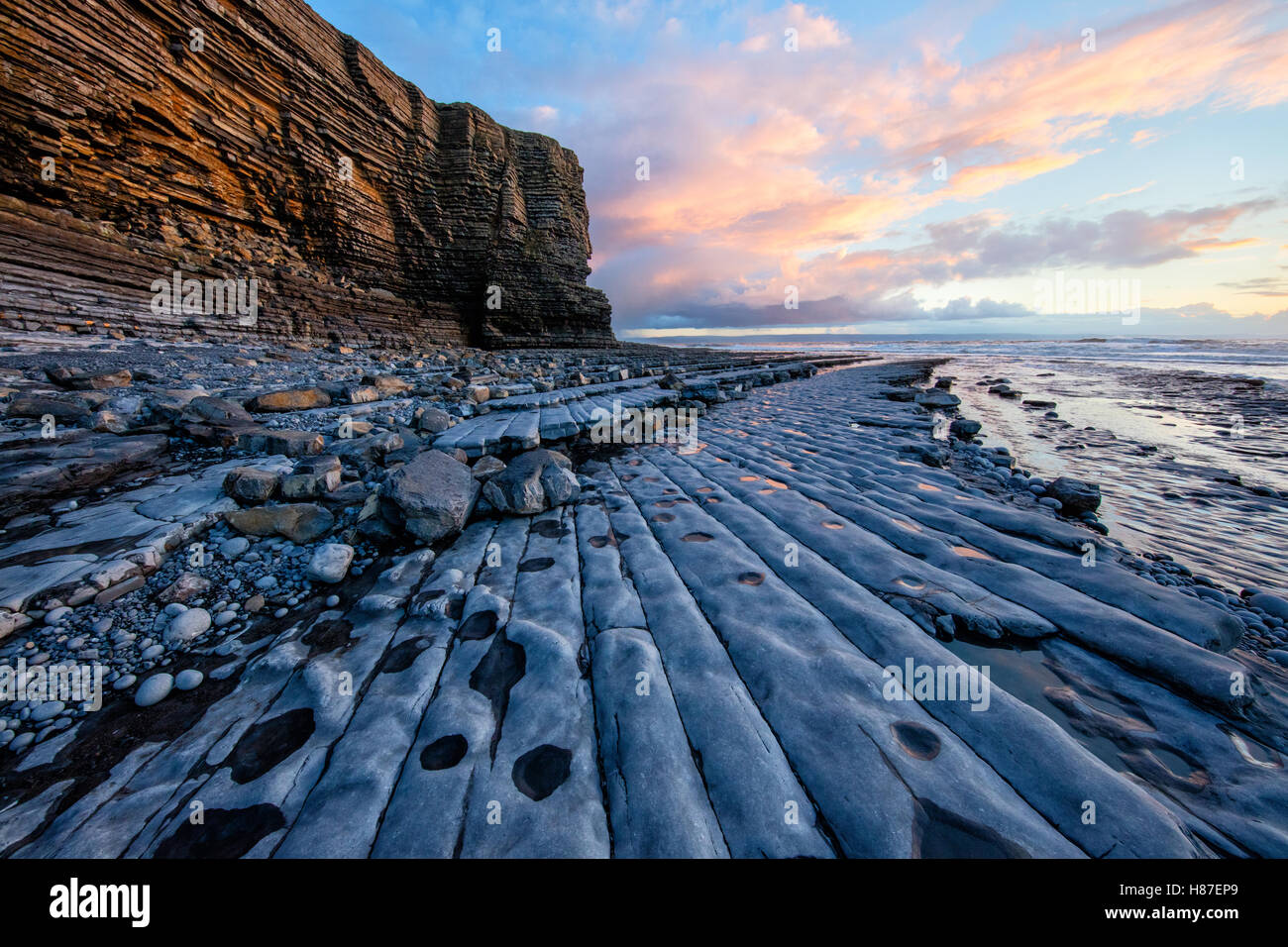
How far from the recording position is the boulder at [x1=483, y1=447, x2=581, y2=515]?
3.77m

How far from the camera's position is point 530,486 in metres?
3.85

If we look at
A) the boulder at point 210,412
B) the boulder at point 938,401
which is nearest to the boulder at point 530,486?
the boulder at point 210,412

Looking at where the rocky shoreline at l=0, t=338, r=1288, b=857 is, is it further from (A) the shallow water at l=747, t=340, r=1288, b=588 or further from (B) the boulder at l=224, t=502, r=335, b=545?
(A) the shallow water at l=747, t=340, r=1288, b=588

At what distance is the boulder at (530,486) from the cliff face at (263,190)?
48.9ft

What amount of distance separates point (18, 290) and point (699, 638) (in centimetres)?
1779

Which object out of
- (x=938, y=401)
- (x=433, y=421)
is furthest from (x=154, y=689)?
(x=938, y=401)

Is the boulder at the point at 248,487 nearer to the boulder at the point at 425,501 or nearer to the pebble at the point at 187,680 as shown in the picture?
the boulder at the point at 425,501

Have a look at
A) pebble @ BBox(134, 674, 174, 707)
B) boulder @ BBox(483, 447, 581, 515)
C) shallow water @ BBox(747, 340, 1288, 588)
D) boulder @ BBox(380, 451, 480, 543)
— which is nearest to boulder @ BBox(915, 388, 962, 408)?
shallow water @ BBox(747, 340, 1288, 588)

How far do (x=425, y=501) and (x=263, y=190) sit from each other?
25.3 m

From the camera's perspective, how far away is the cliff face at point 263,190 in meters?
11.5

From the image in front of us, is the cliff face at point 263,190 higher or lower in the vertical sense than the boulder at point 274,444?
higher

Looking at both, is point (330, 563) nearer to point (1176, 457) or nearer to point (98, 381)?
point (98, 381)

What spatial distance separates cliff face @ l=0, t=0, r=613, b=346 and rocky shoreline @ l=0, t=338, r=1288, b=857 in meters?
14.2

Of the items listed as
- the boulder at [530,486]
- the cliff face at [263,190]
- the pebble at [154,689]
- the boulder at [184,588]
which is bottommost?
the pebble at [154,689]
